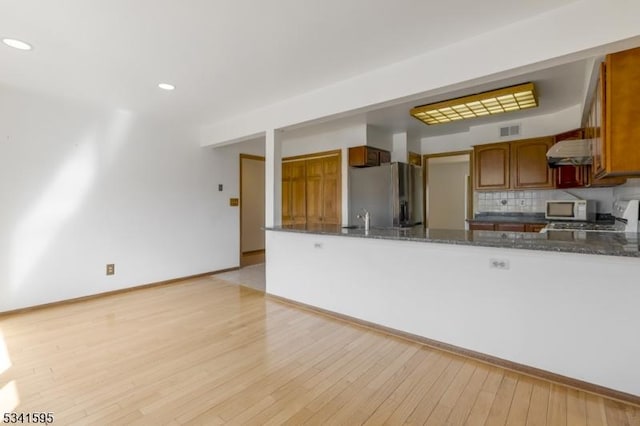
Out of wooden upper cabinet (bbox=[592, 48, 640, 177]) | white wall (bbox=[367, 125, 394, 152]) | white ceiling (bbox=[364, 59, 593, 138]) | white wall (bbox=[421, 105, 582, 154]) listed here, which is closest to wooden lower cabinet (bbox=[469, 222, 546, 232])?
white wall (bbox=[421, 105, 582, 154])

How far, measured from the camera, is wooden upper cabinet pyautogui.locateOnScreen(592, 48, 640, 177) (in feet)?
5.85

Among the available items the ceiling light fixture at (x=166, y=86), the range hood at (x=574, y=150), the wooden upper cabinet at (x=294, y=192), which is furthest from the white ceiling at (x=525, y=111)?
the ceiling light fixture at (x=166, y=86)

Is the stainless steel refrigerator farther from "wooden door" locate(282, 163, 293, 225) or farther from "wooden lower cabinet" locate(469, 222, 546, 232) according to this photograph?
"wooden door" locate(282, 163, 293, 225)

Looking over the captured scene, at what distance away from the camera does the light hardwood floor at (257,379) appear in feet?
5.59

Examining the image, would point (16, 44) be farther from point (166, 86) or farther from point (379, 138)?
point (379, 138)

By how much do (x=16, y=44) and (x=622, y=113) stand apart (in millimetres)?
4053

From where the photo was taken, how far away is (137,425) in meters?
1.62

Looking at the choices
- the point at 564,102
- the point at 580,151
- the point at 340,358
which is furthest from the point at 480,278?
the point at 564,102

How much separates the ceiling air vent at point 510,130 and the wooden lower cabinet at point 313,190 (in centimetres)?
233

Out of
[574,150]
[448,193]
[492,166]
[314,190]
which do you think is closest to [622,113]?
[574,150]

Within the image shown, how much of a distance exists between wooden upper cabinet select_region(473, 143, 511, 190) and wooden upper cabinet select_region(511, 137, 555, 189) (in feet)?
0.27

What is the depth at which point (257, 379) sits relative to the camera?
204 cm

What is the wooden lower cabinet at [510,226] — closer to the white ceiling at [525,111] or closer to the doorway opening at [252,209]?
the white ceiling at [525,111]

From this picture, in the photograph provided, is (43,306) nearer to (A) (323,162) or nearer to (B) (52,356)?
(B) (52,356)
